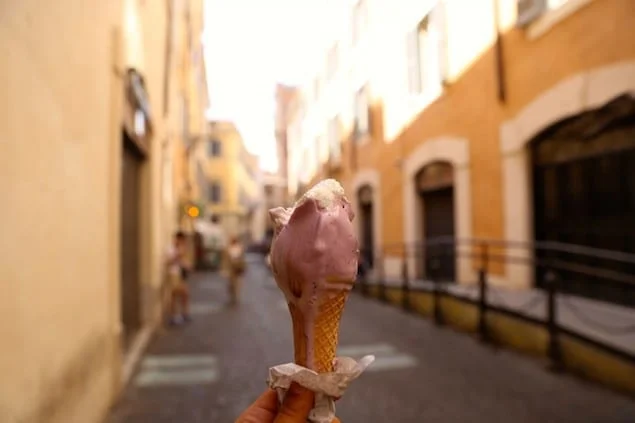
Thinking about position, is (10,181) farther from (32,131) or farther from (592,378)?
(592,378)

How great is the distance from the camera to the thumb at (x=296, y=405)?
95cm

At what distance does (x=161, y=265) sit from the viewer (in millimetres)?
8852

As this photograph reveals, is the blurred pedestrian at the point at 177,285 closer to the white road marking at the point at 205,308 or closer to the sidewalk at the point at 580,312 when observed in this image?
the white road marking at the point at 205,308

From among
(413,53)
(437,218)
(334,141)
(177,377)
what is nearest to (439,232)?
(437,218)

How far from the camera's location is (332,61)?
50.0 ft

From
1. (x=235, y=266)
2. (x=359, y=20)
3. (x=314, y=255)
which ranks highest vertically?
(x=359, y=20)

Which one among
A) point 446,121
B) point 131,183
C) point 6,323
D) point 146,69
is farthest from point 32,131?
point 446,121

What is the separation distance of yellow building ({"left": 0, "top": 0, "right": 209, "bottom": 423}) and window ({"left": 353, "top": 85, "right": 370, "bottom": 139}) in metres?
7.60

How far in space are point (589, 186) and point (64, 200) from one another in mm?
5998

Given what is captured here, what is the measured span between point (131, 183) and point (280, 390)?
6.00m

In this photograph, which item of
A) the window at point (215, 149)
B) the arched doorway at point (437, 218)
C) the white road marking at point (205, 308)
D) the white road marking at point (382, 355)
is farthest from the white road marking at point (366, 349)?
the window at point (215, 149)

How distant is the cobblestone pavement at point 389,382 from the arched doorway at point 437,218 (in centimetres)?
104

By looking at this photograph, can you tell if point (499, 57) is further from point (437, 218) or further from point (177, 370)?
point (177, 370)

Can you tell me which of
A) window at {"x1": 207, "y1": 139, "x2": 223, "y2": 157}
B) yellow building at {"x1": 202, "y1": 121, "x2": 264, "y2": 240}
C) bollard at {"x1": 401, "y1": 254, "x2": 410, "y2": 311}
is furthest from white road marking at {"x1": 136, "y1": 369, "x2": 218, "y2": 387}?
window at {"x1": 207, "y1": 139, "x2": 223, "y2": 157}
